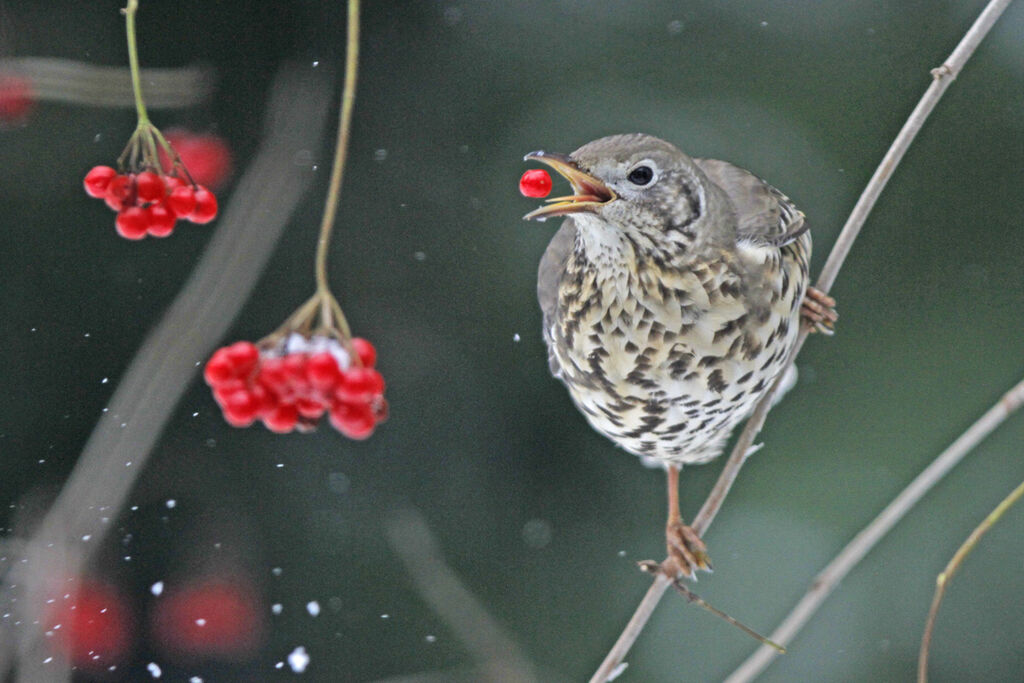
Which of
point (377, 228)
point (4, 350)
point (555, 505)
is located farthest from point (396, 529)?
point (4, 350)

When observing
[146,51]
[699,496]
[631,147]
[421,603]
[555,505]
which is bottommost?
[421,603]

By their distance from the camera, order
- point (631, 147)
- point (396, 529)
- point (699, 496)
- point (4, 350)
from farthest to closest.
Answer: point (699, 496), point (396, 529), point (4, 350), point (631, 147)

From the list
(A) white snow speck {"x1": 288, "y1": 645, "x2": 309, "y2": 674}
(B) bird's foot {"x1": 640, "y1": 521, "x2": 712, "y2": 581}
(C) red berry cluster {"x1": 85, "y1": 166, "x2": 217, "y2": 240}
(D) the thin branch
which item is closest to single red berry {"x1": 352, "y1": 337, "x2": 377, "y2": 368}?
(C) red berry cluster {"x1": 85, "y1": 166, "x2": 217, "y2": 240}

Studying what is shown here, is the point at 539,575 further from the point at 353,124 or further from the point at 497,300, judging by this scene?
the point at 353,124

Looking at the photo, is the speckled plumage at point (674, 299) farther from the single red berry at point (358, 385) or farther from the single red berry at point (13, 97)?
the single red berry at point (13, 97)

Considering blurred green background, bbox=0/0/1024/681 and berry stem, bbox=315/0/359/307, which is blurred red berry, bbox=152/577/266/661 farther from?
berry stem, bbox=315/0/359/307

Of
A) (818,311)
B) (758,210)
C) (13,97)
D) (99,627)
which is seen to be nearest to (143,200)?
(13,97)

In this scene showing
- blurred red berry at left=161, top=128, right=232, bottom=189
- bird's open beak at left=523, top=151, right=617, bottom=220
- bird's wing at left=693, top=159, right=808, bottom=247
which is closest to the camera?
bird's open beak at left=523, top=151, right=617, bottom=220
